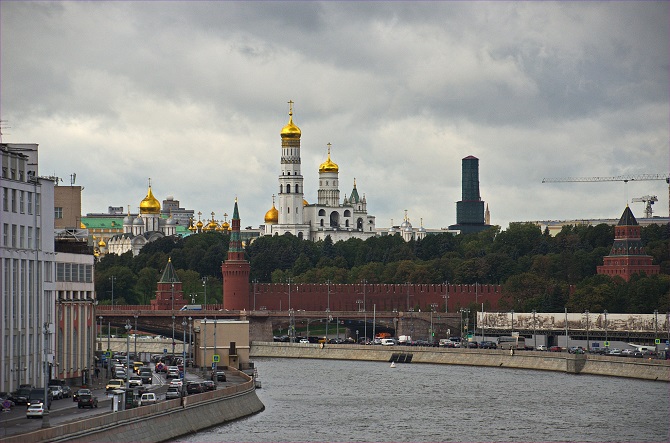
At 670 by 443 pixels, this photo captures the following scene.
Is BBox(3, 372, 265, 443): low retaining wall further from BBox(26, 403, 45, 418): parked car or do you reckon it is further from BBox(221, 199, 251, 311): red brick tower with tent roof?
BBox(221, 199, 251, 311): red brick tower with tent roof

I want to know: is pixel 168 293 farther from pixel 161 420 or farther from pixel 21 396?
pixel 161 420

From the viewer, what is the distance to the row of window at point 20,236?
69688 millimetres

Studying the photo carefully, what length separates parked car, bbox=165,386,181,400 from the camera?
70.4m

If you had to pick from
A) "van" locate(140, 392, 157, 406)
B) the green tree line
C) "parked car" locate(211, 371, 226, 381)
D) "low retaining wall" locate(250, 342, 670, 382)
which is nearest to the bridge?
the green tree line

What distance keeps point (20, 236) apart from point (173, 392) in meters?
8.79

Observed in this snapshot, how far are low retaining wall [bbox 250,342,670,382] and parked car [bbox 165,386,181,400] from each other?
34776 millimetres

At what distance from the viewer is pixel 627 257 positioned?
16212 centimetres

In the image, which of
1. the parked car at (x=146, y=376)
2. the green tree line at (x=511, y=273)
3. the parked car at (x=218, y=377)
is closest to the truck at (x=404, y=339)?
the green tree line at (x=511, y=273)

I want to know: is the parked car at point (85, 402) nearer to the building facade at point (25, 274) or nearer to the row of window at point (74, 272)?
the building facade at point (25, 274)

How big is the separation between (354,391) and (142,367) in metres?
11.4

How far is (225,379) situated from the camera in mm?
86062

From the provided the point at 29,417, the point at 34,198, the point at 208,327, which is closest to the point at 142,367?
the point at 208,327

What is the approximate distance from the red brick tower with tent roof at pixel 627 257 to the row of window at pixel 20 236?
312ft

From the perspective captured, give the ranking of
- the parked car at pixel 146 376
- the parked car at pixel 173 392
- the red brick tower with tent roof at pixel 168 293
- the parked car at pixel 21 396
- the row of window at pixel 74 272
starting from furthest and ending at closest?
the red brick tower with tent roof at pixel 168 293 → the parked car at pixel 146 376 → the row of window at pixel 74 272 → the parked car at pixel 173 392 → the parked car at pixel 21 396
